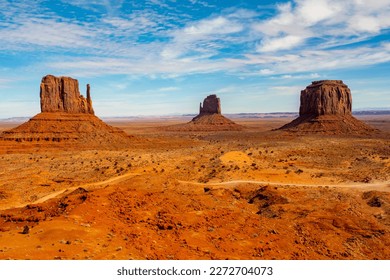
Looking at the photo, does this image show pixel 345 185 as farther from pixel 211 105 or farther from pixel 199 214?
pixel 211 105

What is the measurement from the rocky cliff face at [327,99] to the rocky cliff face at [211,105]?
53986 mm

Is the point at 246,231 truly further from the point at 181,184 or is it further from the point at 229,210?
the point at 181,184

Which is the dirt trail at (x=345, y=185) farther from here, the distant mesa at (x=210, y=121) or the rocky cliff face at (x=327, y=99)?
the distant mesa at (x=210, y=121)

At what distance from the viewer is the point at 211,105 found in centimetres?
16088

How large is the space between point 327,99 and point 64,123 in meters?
84.8

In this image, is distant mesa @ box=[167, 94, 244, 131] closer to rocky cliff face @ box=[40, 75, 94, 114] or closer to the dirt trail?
rocky cliff face @ box=[40, 75, 94, 114]

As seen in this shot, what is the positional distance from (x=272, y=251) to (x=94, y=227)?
8.83 metres

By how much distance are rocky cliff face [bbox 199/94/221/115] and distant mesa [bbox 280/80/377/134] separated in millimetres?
51529

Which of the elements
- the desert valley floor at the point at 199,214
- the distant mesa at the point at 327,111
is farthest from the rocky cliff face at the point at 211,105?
the desert valley floor at the point at 199,214

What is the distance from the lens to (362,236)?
17.2 m

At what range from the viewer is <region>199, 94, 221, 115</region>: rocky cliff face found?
15820cm

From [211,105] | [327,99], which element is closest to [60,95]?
[327,99]

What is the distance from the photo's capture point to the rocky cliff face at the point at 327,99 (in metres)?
106


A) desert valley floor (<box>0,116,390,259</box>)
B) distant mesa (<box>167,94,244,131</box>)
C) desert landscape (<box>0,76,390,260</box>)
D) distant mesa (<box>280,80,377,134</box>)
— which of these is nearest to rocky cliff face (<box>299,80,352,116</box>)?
distant mesa (<box>280,80,377,134</box>)
